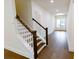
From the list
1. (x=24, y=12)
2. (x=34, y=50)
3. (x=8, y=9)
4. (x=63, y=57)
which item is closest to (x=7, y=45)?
(x=8, y=9)

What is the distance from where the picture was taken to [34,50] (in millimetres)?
3584

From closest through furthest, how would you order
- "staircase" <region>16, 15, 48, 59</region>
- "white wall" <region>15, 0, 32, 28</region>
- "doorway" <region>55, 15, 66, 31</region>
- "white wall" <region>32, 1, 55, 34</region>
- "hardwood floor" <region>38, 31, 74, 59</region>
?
Answer: "staircase" <region>16, 15, 48, 59</region>, "hardwood floor" <region>38, 31, 74, 59</region>, "white wall" <region>15, 0, 32, 28</region>, "white wall" <region>32, 1, 55, 34</region>, "doorway" <region>55, 15, 66, 31</region>

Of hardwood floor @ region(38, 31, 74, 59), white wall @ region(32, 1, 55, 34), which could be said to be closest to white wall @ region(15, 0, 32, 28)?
white wall @ region(32, 1, 55, 34)

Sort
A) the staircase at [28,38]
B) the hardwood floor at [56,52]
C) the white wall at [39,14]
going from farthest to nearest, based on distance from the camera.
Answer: the white wall at [39,14], the hardwood floor at [56,52], the staircase at [28,38]

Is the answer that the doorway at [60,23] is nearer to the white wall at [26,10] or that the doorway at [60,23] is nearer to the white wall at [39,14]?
the white wall at [39,14]

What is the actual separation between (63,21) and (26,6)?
1172 centimetres

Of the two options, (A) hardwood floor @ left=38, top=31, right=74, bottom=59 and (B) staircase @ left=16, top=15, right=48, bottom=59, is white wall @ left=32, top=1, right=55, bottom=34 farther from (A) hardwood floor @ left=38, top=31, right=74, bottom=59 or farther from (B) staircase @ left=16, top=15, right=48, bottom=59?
(A) hardwood floor @ left=38, top=31, right=74, bottom=59

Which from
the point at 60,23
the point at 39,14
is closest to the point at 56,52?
the point at 39,14

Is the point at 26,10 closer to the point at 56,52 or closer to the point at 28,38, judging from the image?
the point at 28,38

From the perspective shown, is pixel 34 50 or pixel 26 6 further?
pixel 26 6

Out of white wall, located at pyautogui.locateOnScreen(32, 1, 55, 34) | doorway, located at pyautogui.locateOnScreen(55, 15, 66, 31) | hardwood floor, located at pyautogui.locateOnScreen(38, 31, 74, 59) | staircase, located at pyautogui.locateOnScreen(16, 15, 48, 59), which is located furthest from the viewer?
doorway, located at pyautogui.locateOnScreen(55, 15, 66, 31)

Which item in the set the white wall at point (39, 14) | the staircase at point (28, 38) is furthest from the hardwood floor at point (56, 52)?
the white wall at point (39, 14)
